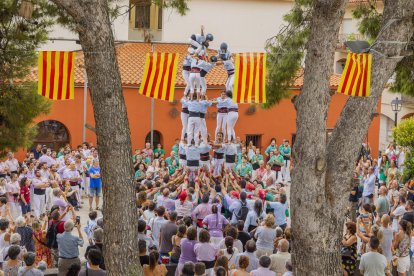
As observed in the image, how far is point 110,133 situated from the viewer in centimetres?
906

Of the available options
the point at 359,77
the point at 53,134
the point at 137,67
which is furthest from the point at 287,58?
the point at 137,67

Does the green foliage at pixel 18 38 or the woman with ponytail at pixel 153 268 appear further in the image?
the green foliage at pixel 18 38

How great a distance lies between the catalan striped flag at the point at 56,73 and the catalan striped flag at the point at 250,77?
12.0ft

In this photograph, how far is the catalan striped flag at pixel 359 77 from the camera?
9.63m

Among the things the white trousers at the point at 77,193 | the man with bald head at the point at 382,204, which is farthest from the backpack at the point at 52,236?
the man with bald head at the point at 382,204

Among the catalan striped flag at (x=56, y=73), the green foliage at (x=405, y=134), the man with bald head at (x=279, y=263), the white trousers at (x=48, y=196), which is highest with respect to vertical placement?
the catalan striped flag at (x=56, y=73)

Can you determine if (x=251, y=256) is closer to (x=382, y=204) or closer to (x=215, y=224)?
(x=215, y=224)

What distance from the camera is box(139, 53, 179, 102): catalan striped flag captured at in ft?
41.7

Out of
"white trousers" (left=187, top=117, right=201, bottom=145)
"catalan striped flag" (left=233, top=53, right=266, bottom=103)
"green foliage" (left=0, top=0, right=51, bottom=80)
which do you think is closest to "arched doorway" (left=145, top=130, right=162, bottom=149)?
"white trousers" (left=187, top=117, right=201, bottom=145)

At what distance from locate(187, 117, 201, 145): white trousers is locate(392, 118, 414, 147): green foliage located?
9457 mm

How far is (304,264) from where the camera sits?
9352 mm

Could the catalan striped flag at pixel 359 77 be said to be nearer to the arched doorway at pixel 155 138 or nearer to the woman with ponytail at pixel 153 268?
the woman with ponytail at pixel 153 268

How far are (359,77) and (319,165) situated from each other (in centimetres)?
128

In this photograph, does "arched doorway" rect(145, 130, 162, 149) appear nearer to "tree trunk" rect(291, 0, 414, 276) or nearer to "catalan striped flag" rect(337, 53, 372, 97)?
"catalan striped flag" rect(337, 53, 372, 97)
